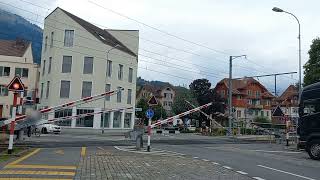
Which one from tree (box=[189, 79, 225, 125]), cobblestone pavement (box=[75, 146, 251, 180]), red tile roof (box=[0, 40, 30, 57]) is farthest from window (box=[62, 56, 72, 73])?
cobblestone pavement (box=[75, 146, 251, 180])

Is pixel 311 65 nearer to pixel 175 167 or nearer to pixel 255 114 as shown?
pixel 175 167

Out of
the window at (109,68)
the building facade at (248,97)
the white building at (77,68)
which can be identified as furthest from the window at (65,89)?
the building facade at (248,97)

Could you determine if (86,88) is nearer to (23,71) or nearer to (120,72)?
(120,72)

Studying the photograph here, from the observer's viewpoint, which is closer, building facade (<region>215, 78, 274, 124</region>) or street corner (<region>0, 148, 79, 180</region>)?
street corner (<region>0, 148, 79, 180</region>)

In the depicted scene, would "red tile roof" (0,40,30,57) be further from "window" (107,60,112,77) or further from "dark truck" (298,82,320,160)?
"dark truck" (298,82,320,160)

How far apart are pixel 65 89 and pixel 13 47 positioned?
23135mm

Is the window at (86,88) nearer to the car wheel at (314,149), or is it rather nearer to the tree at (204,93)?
the tree at (204,93)

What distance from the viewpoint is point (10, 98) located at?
2928 inches

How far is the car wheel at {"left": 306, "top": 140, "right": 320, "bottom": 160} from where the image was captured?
22938 millimetres

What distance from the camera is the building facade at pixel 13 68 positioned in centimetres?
7388

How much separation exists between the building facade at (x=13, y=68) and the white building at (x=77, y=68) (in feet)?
35.3

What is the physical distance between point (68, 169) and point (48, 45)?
168 feet

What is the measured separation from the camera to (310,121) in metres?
24.0

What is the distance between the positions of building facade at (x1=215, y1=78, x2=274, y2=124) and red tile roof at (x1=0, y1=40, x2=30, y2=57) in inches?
1858
